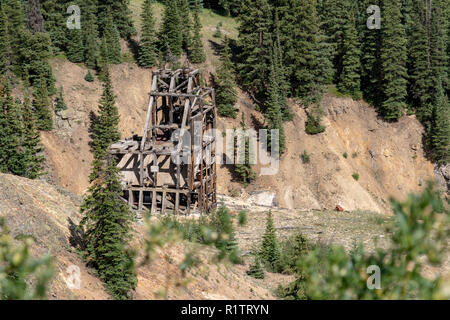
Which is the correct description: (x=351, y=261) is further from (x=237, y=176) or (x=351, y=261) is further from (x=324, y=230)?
(x=237, y=176)

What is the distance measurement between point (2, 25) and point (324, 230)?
3177 cm

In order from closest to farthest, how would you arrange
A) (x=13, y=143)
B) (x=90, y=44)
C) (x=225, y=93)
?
(x=13, y=143) < (x=90, y=44) < (x=225, y=93)

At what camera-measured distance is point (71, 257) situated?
634 inches

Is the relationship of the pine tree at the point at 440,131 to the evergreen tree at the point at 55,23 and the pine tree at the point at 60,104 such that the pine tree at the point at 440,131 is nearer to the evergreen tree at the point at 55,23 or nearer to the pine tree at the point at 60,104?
the pine tree at the point at 60,104

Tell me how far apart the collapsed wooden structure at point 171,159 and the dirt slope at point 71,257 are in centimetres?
1339

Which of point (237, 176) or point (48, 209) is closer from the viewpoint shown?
point (48, 209)

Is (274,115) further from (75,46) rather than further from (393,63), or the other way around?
(75,46)

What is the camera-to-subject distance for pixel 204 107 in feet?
123

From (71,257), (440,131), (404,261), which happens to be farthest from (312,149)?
(404,261)

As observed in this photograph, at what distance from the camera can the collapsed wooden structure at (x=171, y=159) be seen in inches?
1323

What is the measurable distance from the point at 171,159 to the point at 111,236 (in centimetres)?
1836
